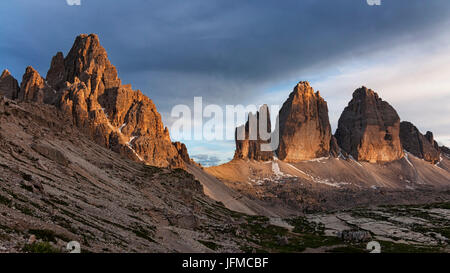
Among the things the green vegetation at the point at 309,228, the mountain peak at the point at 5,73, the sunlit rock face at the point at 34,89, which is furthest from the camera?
the mountain peak at the point at 5,73

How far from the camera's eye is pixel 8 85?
17500 centimetres

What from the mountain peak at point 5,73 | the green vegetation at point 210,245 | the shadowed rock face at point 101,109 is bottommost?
the green vegetation at point 210,245

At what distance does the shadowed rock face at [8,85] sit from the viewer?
173 meters

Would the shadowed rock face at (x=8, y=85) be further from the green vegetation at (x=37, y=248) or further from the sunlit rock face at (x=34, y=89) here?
the green vegetation at (x=37, y=248)

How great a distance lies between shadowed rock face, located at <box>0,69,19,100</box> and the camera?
568 ft

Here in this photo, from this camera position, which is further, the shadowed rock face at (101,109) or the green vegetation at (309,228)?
the shadowed rock face at (101,109)

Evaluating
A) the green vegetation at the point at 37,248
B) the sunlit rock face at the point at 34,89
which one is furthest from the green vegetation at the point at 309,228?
the sunlit rock face at the point at 34,89

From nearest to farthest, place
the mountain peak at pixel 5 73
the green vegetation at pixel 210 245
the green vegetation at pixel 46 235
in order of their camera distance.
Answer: the green vegetation at pixel 46 235, the green vegetation at pixel 210 245, the mountain peak at pixel 5 73

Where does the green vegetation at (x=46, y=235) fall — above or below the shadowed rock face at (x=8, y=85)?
below

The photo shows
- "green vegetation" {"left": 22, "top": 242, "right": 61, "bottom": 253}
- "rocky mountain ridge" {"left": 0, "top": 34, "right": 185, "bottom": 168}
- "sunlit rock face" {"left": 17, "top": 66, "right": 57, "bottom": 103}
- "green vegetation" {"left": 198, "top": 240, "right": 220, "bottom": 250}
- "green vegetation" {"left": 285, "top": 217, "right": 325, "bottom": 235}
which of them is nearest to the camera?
"green vegetation" {"left": 22, "top": 242, "right": 61, "bottom": 253}

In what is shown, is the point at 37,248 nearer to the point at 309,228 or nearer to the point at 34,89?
the point at 309,228

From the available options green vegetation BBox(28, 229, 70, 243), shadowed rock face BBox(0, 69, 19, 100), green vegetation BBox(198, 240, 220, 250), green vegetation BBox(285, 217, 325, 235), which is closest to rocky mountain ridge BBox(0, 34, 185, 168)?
shadowed rock face BBox(0, 69, 19, 100)

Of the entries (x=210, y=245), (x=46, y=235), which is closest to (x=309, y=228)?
(x=210, y=245)

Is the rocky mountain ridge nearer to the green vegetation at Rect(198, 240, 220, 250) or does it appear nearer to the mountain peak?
the mountain peak
